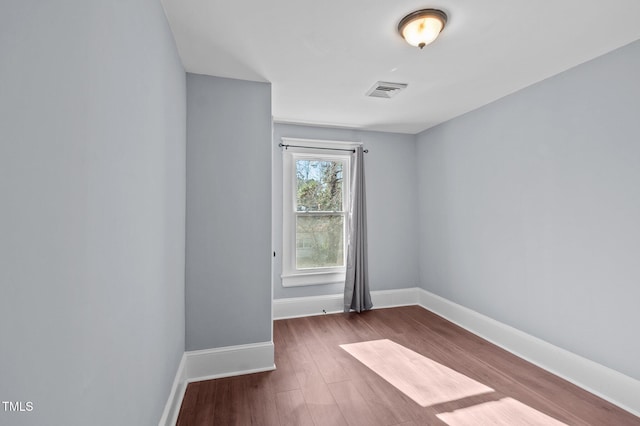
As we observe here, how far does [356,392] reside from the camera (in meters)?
2.10

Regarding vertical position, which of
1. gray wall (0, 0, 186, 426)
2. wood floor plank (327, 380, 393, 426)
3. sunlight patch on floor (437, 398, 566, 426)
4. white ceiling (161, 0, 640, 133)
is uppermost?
white ceiling (161, 0, 640, 133)

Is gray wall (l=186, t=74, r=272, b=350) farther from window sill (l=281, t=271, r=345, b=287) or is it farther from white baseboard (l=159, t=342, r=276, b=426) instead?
window sill (l=281, t=271, r=345, b=287)

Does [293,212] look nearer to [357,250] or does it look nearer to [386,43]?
[357,250]

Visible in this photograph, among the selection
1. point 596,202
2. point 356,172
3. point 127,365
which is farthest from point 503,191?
point 127,365

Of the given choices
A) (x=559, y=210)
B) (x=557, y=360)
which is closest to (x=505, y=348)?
(x=557, y=360)

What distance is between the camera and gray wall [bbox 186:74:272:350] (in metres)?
2.30

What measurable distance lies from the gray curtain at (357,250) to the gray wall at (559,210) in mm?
1090

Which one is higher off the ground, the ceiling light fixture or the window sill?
the ceiling light fixture

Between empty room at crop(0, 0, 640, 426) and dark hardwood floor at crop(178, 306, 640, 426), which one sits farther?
dark hardwood floor at crop(178, 306, 640, 426)

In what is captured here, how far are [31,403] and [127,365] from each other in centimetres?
57

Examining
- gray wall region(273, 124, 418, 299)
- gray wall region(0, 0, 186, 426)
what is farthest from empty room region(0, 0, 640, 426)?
gray wall region(273, 124, 418, 299)

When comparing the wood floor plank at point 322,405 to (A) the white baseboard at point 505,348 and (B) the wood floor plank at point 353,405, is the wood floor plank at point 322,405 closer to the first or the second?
(B) the wood floor plank at point 353,405

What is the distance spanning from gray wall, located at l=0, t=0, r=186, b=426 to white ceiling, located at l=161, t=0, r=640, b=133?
0.50 meters

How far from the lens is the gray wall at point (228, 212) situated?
2.30m
